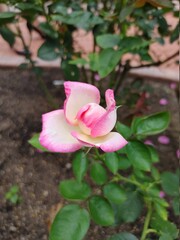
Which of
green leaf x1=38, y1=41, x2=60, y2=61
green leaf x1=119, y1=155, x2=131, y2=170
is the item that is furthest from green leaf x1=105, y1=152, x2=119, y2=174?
green leaf x1=38, y1=41, x2=60, y2=61

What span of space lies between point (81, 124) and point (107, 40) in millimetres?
446

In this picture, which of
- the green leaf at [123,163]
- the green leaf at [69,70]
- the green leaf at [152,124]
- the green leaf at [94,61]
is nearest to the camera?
the green leaf at [152,124]

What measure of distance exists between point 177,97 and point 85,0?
78 cm

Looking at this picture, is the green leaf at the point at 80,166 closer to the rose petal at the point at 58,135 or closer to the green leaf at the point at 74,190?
the green leaf at the point at 74,190

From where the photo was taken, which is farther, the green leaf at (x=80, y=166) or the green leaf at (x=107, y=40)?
the green leaf at (x=107, y=40)

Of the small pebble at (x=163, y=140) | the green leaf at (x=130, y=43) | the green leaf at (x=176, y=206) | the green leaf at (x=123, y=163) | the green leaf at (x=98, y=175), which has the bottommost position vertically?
the small pebble at (x=163, y=140)

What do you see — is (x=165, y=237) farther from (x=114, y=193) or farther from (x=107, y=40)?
(x=107, y=40)

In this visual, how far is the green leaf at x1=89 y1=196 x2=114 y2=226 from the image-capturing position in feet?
2.61

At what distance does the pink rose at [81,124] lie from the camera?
22.8 inches

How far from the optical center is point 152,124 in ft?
2.79

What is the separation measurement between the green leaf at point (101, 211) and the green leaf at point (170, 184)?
0.82ft

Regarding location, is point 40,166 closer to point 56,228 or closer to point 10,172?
point 10,172

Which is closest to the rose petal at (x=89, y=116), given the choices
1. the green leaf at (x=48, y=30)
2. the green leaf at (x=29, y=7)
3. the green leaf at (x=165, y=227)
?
the green leaf at (x=165, y=227)

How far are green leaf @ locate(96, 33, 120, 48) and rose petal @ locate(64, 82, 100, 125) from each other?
0.36 metres
